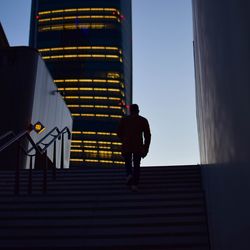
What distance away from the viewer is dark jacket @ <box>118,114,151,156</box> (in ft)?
19.2

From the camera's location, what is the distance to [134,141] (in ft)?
19.3

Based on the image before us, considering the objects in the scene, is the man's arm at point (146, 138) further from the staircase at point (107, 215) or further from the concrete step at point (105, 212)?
the concrete step at point (105, 212)

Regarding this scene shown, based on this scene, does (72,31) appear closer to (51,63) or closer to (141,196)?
(51,63)

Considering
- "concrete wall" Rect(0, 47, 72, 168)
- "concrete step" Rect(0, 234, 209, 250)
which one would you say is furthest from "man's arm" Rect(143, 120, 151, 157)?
"concrete wall" Rect(0, 47, 72, 168)

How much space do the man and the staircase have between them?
273 millimetres

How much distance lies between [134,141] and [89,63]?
319 ft

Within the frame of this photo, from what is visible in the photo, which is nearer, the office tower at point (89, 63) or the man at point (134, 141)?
the man at point (134, 141)

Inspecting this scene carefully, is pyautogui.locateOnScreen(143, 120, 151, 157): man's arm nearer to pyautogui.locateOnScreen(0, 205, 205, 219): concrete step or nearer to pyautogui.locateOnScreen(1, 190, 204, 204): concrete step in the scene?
pyautogui.locateOnScreen(1, 190, 204, 204): concrete step

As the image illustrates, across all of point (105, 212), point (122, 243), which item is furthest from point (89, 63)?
point (122, 243)

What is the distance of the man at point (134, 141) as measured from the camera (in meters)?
5.75

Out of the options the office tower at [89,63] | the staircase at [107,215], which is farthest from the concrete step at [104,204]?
the office tower at [89,63]

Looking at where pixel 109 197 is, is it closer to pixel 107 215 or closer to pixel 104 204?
pixel 104 204

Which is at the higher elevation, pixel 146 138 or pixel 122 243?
pixel 146 138

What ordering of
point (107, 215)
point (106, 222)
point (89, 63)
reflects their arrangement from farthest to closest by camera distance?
point (89, 63) < point (107, 215) < point (106, 222)
